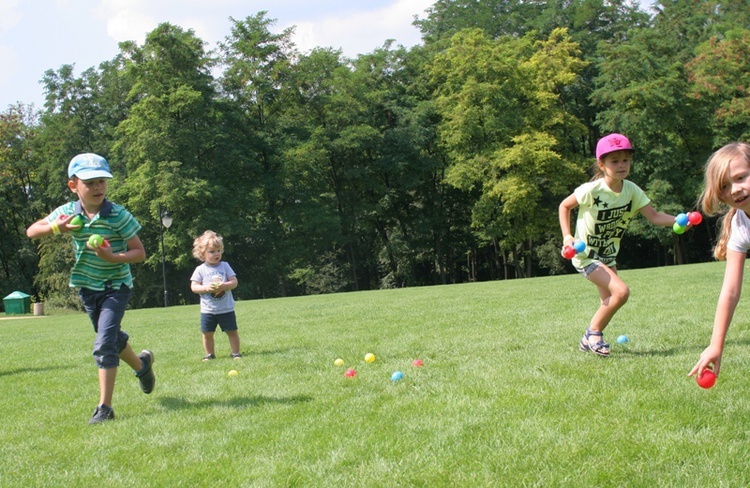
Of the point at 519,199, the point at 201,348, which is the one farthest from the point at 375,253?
the point at 201,348

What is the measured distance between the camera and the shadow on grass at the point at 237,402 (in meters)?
5.14

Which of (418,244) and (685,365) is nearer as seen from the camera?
(685,365)

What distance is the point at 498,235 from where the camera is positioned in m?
38.8

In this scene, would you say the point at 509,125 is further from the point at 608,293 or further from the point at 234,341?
the point at 608,293

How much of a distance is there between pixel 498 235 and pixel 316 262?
11943mm

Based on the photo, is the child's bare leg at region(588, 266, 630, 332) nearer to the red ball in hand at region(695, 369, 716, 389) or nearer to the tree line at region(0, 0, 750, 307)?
the red ball in hand at region(695, 369, 716, 389)

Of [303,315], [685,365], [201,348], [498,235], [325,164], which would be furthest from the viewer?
[325,164]

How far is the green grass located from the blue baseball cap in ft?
6.04

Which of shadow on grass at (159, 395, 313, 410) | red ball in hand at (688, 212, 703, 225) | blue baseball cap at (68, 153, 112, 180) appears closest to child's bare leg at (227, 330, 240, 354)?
shadow on grass at (159, 395, 313, 410)

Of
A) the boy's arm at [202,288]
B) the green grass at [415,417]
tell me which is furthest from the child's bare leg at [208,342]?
the boy's arm at [202,288]

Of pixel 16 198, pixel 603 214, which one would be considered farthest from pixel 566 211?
pixel 16 198

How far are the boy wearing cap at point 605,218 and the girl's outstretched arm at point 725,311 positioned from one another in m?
2.43

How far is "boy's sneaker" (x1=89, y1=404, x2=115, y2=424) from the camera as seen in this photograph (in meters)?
4.95

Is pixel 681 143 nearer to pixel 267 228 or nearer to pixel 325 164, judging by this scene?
pixel 325 164
